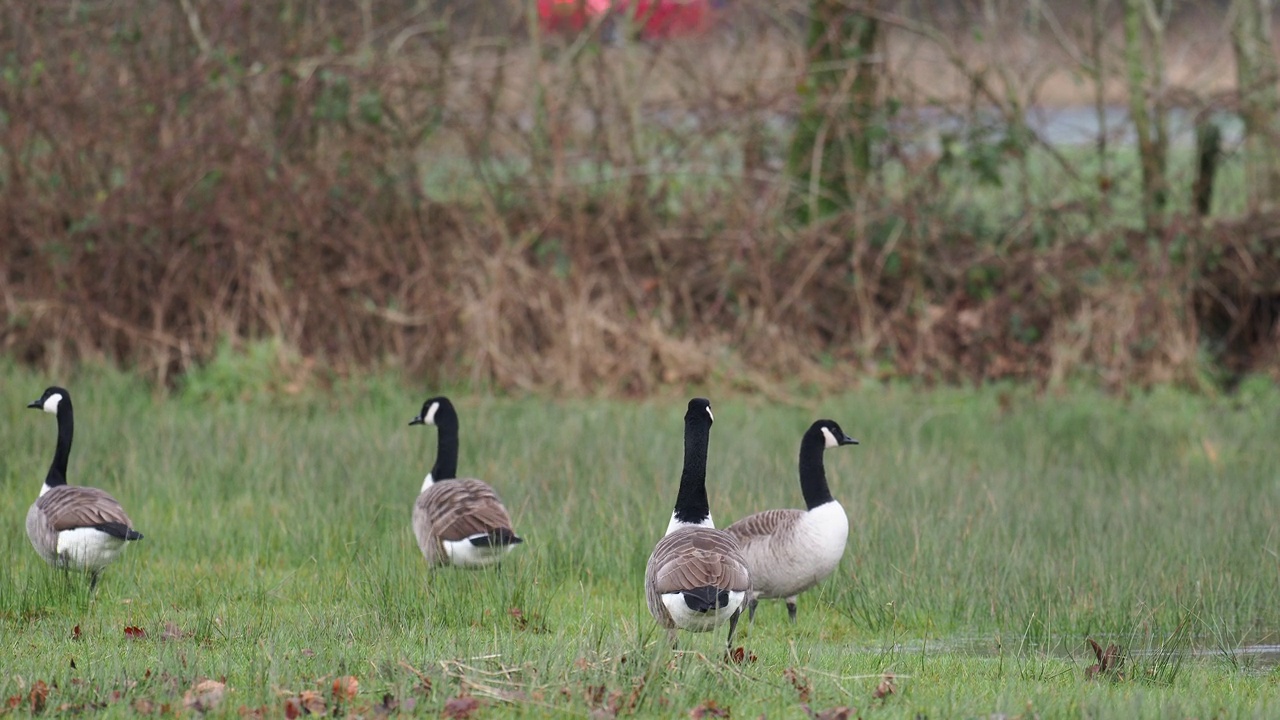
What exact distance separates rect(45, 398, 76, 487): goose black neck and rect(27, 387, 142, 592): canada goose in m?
0.58

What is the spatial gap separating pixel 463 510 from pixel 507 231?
8372 mm

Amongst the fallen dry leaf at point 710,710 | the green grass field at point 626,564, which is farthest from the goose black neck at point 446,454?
the fallen dry leaf at point 710,710

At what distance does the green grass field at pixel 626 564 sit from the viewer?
5902mm

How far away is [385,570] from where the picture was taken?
7.73 m

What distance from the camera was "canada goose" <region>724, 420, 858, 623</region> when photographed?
24.1ft

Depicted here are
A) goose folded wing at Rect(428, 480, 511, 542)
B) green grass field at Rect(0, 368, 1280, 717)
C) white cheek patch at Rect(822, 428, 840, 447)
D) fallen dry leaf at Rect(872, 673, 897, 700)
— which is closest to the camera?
green grass field at Rect(0, 368, 1280, 717)

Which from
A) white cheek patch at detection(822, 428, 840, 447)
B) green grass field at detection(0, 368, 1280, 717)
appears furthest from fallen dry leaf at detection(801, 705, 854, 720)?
white cheek patch at detection(822, 428, 840, 447)

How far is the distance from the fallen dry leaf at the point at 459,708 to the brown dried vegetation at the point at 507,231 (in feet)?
29.1

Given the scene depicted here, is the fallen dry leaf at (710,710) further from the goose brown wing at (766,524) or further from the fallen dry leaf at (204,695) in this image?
the fallen dry leaf at (204,695)

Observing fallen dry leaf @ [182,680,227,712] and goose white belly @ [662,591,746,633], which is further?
goose white belly @ [662,591,746,633]

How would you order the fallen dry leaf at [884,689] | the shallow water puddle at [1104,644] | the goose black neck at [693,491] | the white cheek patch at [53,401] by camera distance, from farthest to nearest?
the white cheek patch at [53,401] < the goose black neck at [693,491] < the shallow water puddle at [1104,644] < the fallen dry leaf at [884,689]

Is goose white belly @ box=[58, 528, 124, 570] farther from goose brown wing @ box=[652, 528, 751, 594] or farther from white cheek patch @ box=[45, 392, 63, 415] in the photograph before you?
goose brown wing @ box=[652, 528, 751, 594]

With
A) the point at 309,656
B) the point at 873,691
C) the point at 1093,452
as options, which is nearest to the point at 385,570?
the point at 309,656

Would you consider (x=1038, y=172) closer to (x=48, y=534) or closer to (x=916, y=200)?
(x=916, y=200)
